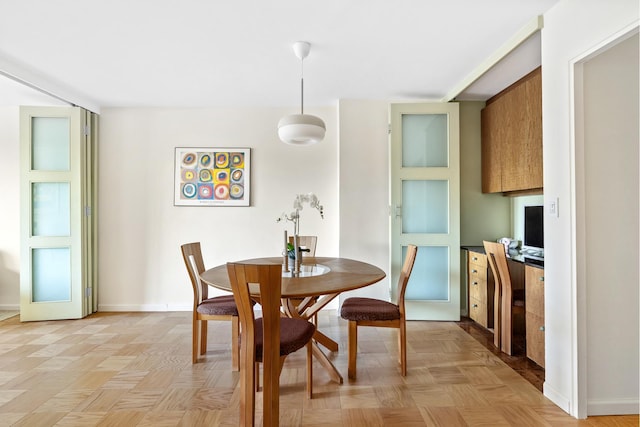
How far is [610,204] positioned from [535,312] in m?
1.01

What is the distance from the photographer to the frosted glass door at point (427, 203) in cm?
375

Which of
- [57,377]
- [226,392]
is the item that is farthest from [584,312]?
[57,377]

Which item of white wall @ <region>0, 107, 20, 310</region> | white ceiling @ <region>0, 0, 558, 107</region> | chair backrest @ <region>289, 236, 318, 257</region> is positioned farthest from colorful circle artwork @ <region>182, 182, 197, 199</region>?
white wall @ <region>0, 107, 20, 310</region>

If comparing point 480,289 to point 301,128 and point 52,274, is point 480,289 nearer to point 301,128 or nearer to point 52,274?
point 301,128

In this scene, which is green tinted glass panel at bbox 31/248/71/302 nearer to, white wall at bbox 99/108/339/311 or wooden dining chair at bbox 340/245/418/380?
white wall at bbox 99/108/339/311

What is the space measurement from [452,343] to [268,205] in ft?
8.03

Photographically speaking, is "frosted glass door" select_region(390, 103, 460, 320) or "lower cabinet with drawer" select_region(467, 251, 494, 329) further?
"frosted glass door" select_region(390, 103, 460, 320)

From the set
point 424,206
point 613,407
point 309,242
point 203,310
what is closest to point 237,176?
point 309,242

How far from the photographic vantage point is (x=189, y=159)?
4.12m

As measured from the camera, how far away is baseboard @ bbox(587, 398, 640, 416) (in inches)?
79.4

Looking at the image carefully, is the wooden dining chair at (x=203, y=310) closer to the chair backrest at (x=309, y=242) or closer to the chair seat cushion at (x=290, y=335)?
the chair seat cushion at (x=290, y=335)

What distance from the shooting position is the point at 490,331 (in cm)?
344

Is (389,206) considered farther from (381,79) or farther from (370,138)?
(381,79)

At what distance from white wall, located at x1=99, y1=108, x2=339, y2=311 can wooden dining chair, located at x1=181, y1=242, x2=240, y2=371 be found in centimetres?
125
